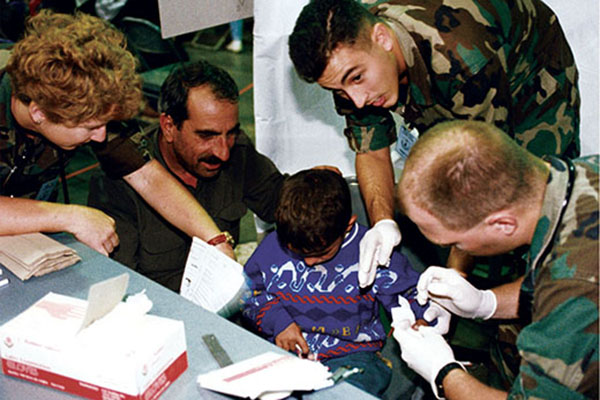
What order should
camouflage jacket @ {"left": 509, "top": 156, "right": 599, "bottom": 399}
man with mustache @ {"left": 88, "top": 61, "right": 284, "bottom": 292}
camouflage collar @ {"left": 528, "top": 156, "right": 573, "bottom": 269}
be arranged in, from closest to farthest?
camouflage jacket @ {"left": 509, "top": 156, "right": 599, "bottom": 399}
camouflage collar @ {"left": 528, "top": 156, "right": 573, "bottom": 269}
man with mustache @ {"left": 88, "top": 61, "right": 284, "bottom": 292}

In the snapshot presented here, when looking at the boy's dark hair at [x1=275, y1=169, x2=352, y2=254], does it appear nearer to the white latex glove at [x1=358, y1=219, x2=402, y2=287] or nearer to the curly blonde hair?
the white latex glove at [x1=358, y1=219, x2=402, y2=287]

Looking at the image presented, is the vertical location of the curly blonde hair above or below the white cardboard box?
above

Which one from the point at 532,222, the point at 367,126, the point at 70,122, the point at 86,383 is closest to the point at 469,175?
the point at 532,222

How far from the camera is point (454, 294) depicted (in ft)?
5.90

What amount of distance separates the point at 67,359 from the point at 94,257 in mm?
603

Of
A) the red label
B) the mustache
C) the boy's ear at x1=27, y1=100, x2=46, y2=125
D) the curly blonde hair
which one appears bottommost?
the mustache

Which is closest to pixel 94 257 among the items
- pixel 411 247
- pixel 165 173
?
pixel 165 173

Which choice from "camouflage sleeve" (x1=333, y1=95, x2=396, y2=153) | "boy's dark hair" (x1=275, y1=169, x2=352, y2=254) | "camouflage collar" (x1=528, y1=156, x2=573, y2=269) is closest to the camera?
"camouflage collar" (x1=528, y1=156, x2=573, y2=269)

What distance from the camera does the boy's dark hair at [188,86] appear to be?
7.95ft

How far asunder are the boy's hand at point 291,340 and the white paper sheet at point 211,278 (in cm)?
21

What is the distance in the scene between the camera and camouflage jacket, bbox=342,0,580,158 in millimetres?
1792

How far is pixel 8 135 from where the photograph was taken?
80.4 inches

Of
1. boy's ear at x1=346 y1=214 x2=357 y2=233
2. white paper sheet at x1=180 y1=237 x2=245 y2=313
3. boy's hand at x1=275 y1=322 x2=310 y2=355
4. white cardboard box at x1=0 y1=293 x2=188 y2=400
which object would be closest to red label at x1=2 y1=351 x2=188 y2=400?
white cardboard box at x1=0 y1=293 x2=188 y2=400

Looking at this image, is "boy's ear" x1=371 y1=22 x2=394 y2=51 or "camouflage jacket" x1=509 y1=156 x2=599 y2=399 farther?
"boy's ear" x1=371 y1=22 x2=394 y2=51
